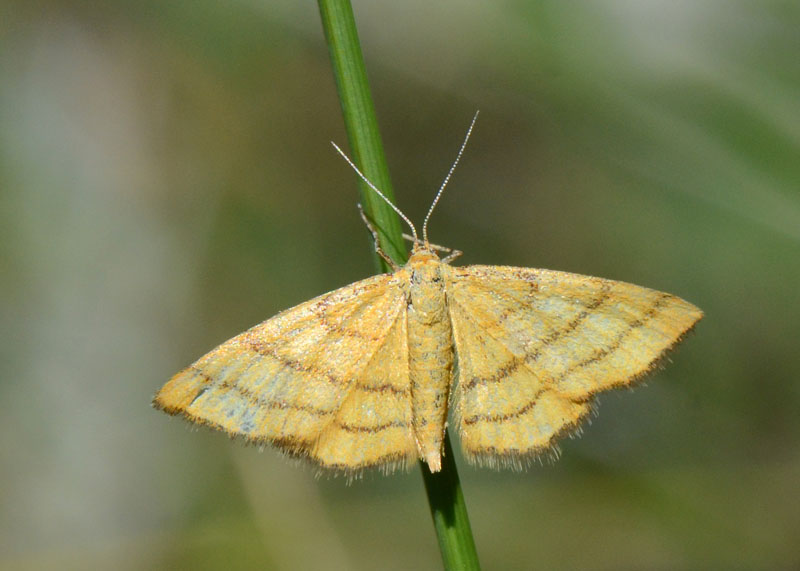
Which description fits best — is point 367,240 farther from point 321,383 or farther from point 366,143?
point 366,143

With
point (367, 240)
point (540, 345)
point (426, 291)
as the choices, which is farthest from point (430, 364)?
point (367, 240)

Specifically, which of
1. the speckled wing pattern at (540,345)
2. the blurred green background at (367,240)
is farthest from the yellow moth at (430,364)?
the blurred green background at (367,240)

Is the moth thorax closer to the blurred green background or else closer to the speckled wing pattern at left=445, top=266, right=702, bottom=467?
the speckled wing pattern at left=445, top=266, right=702, bottom=467

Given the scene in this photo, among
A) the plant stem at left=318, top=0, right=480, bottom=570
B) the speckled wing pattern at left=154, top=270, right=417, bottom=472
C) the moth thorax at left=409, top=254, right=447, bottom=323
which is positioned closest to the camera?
the plant stem at left=318, top=0, right=480, bottom=570

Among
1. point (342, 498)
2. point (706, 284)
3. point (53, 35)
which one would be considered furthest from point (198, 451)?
point (706, 284)

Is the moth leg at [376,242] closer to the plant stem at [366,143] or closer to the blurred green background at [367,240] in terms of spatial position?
the plant stem at [366,143]

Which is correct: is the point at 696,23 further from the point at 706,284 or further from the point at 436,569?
the point at 436,569

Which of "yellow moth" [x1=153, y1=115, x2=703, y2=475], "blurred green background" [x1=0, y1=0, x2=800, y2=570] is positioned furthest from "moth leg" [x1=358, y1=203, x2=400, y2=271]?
"blurred green background" [x1=0, y1=0, x2=800, y2=570]
